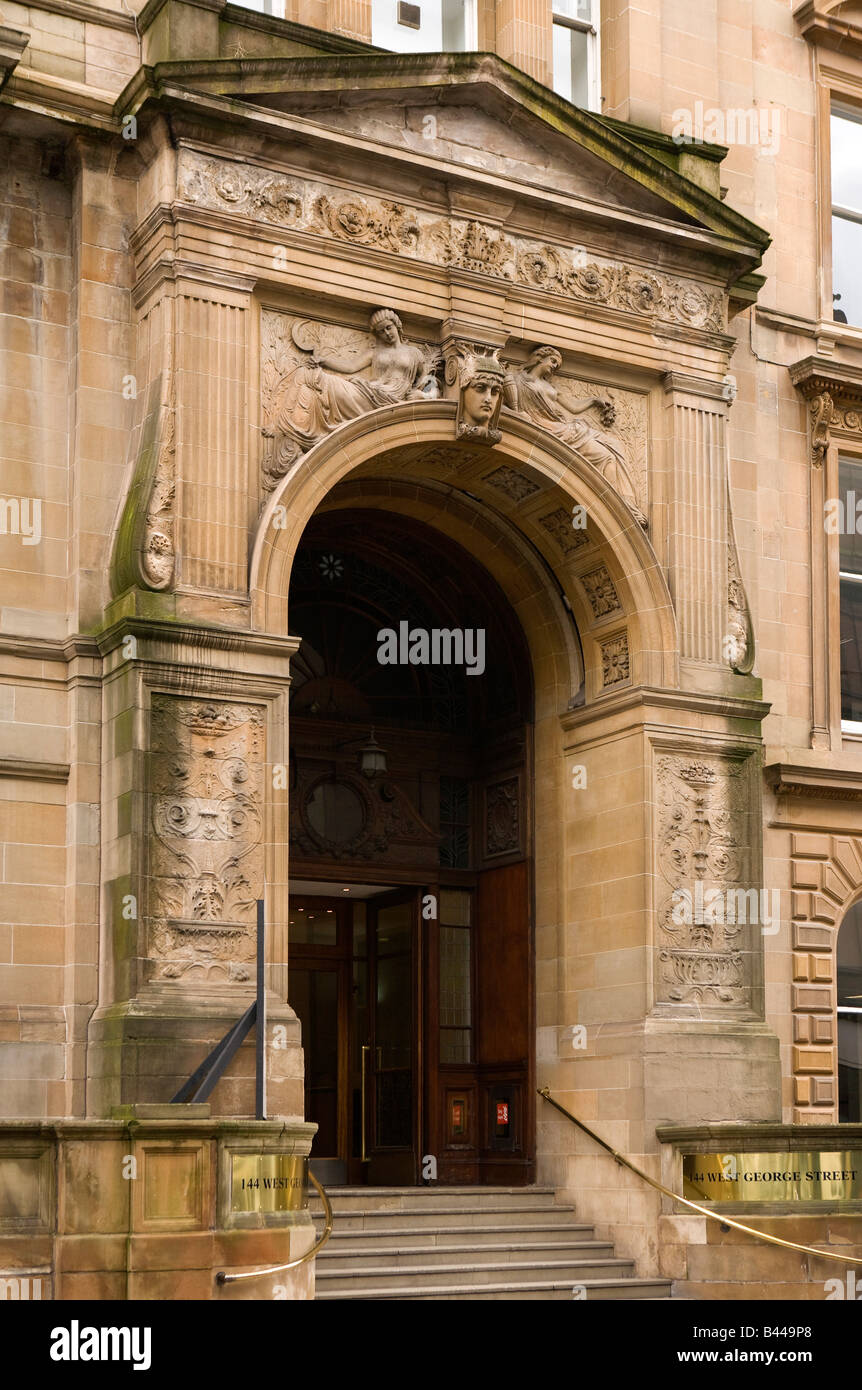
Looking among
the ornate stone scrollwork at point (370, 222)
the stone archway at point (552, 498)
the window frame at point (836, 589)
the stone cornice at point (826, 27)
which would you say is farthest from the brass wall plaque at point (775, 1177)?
the stone cornice at point (826, 27)

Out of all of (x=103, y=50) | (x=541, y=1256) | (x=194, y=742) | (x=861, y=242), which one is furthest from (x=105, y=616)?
(x=861, y=242)

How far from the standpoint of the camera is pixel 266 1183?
13.9 m

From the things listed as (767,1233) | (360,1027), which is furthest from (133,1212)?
(360,1027)

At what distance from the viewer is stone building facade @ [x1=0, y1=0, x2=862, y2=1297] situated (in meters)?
15.7

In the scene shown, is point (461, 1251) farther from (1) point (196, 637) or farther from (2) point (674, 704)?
(1) point (196, 637)

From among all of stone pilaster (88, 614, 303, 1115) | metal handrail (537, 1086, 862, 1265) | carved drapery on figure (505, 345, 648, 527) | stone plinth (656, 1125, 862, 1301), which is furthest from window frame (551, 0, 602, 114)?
metal handrail (537, 1086, 862, 1265)

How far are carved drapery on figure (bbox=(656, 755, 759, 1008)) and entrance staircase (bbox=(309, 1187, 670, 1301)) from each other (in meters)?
2.42

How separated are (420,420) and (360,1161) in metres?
7.88

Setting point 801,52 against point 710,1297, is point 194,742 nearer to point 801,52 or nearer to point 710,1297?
point 710,1297

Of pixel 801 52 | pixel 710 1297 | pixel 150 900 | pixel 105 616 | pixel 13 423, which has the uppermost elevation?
pixel 801 52

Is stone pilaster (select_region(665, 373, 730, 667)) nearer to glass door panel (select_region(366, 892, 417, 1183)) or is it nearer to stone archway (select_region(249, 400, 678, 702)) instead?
stone archway (select_region(249, 400, 678, 702))

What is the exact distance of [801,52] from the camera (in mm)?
22047

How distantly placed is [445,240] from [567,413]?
2049mm

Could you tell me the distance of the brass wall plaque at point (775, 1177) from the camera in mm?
16688
